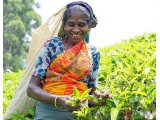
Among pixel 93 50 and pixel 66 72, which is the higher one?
pixel 93 50

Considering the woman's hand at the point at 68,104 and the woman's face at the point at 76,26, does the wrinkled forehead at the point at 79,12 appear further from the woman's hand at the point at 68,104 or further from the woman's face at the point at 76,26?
the woman's hand at the point at 68,104

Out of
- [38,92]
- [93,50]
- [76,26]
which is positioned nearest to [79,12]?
[76,26]

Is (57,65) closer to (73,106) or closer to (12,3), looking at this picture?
(73,106)

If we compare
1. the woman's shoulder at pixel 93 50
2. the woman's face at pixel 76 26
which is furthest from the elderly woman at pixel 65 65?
the woman's shoulder at pixel 93 50

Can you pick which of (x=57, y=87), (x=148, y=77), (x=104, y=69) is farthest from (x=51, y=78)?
(x=104, y=69)

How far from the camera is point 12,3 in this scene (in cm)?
2388

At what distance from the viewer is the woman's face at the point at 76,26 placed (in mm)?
2432

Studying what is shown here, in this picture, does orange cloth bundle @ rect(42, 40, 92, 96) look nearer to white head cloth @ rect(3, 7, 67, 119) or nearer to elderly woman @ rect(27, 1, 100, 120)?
elderly woman @ rect(27, 1, 100, 120)

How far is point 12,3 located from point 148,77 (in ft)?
73.2

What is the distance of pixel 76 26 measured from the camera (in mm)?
2430

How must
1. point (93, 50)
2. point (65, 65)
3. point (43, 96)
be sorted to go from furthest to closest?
1. point (93, 50)
2. point (65, 65)
3. point (43, 96)

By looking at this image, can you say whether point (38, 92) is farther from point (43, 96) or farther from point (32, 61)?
point (32, 61)

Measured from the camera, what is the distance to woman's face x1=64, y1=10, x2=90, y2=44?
2432 mm

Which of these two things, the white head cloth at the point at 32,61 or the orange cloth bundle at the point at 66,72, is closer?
the orange cloth bundle at the point at 66,72
